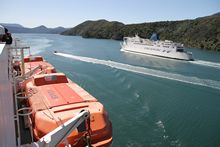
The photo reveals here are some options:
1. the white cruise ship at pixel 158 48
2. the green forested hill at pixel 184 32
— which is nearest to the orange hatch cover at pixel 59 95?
the white cruise ship at pixel 158 48

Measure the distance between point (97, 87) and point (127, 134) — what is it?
10583mm

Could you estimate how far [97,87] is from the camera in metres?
24.1

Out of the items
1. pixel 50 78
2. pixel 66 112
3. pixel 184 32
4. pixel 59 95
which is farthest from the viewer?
pixel 184 32

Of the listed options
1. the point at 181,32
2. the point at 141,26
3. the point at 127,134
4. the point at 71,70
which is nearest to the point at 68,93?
the point at 127,134

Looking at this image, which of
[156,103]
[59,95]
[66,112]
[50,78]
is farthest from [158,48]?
[66,112]

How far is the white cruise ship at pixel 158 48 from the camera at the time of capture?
48.3 m

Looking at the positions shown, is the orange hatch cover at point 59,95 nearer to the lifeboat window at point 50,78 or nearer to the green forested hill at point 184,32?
the lifeboat window at point 50,78

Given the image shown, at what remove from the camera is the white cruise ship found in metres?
48.3

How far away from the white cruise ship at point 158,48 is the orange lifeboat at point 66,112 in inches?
1605

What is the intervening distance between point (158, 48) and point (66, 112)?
1852 inches

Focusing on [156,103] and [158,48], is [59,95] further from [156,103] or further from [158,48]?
[158,48]

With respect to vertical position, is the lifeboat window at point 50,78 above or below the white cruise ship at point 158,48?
above

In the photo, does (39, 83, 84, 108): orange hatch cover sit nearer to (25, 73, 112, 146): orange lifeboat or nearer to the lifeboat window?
(25, 73, 112, 146): orange lifeboat

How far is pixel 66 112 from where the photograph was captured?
855 centimetres
